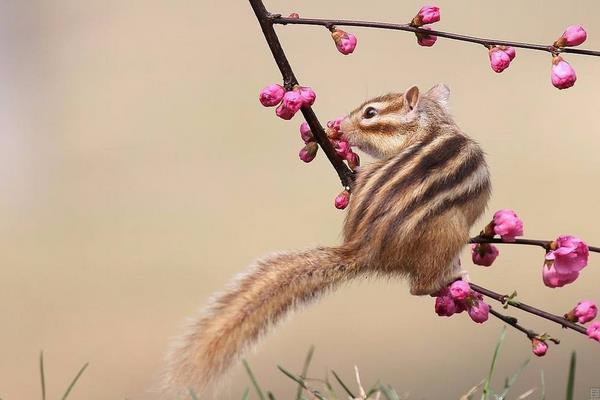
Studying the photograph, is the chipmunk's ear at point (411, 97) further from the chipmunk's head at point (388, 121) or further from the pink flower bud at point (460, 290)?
the pink flower bud at point (460, 290)

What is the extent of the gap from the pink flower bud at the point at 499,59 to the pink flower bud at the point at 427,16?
9 cm

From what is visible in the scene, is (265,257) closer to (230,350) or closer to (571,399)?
(230,350)

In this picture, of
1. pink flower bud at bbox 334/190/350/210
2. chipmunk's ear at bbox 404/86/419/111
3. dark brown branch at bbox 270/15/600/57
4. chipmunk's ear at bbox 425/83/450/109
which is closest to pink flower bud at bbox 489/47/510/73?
dark brown branch at bbox 270/15/600/57

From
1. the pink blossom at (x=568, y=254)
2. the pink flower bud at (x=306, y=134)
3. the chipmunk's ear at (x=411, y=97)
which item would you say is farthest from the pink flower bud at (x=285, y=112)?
the chipmunk's ear at (x=411, y=97)

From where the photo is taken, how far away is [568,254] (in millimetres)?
Answer: 1011

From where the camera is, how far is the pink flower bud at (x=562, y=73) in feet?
3.44

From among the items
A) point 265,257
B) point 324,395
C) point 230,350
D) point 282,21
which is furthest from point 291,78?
point 324,395

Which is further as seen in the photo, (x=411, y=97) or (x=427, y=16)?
(x=411, y=97)

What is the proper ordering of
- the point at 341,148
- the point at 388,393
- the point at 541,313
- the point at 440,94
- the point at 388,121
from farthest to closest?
1. the point at 440,94
2. the point at 388,121
3. the point at 341,148
4. the point at 388,393
5. the point at 541,313

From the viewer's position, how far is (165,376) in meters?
0.96

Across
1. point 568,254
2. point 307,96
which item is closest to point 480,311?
point 568,254

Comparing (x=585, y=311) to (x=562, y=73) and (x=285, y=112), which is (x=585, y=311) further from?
(x=285, y=112)

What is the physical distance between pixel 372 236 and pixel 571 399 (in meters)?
0.34

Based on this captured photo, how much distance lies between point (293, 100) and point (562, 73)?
0.35 meters
